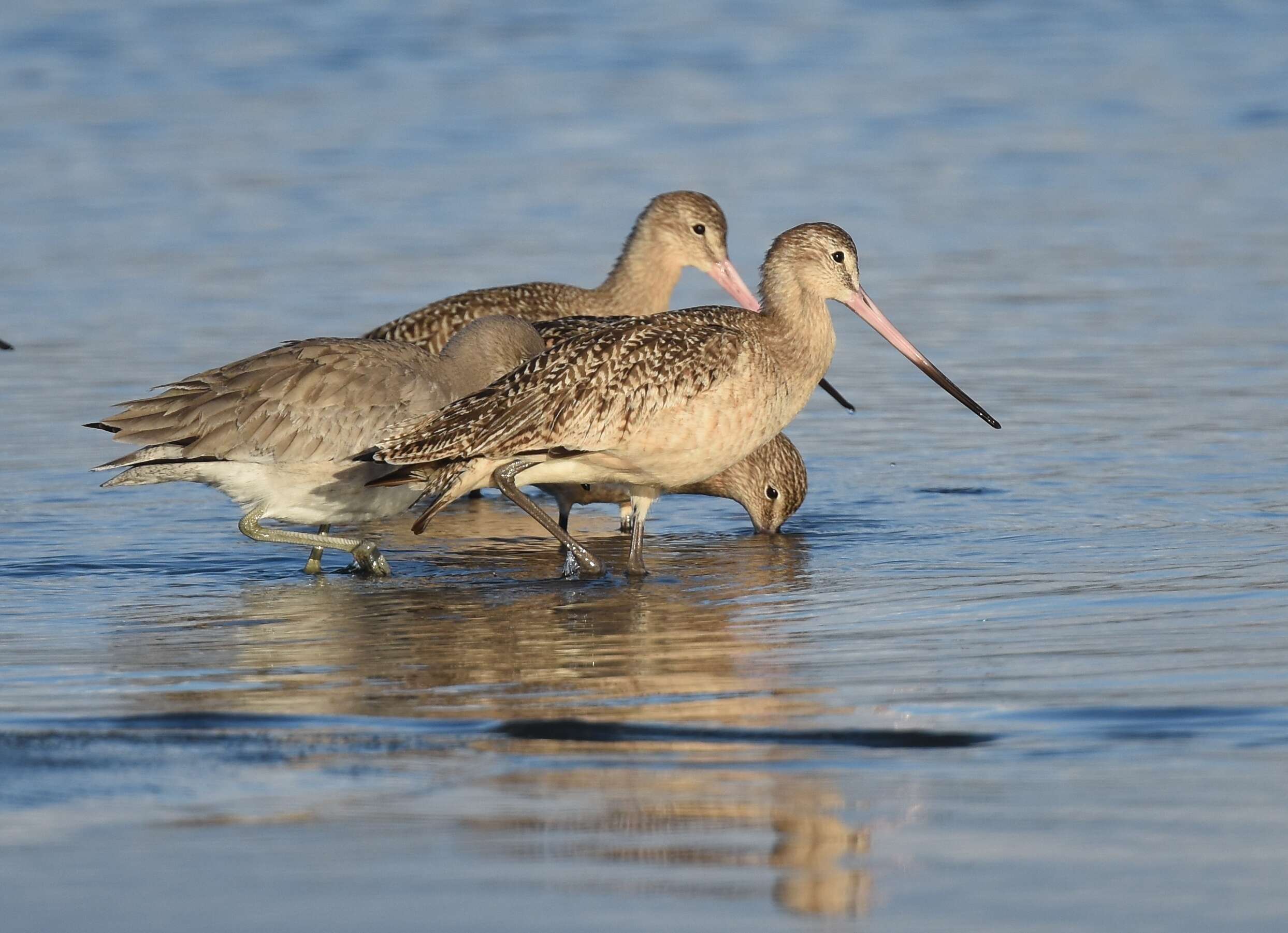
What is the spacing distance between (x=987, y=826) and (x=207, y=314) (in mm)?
8372

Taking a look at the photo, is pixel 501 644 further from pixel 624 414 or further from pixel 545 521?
pixel 545 521

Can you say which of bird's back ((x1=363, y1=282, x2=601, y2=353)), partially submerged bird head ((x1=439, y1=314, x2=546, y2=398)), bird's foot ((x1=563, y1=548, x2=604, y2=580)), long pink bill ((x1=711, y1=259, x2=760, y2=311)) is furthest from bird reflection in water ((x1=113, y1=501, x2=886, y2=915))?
long pink bill ((x1=711, y1=259, x2=760, y2=311))

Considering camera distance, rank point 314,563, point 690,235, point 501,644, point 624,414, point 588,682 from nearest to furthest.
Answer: point 588,682 < point 501,644 < point 624,414 < point 314,563 < point 690,235

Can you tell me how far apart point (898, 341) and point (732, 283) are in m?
2.63

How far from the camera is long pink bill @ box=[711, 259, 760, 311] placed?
10.9 m

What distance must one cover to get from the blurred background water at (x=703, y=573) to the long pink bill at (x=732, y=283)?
67 centimetres

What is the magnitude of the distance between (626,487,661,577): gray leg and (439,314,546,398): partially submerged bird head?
0.73 m

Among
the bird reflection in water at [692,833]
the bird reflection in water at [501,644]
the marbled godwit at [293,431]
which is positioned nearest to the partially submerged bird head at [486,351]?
the marbled godwit at [293,431]

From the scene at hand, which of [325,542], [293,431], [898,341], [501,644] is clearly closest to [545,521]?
[325,542]

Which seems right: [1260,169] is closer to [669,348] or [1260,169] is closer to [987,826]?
[669,348]

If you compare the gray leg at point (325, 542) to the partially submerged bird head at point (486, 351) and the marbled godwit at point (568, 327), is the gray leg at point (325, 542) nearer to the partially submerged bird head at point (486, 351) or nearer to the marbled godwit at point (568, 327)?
the partially submerged bird head at point (486, 351)

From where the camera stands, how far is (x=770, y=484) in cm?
853

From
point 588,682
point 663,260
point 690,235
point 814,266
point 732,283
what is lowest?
point 588,682

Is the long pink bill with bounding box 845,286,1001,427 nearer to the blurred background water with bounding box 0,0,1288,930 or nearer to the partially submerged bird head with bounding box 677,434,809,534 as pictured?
the blurred background water with bounding box 0,0,1288,930
